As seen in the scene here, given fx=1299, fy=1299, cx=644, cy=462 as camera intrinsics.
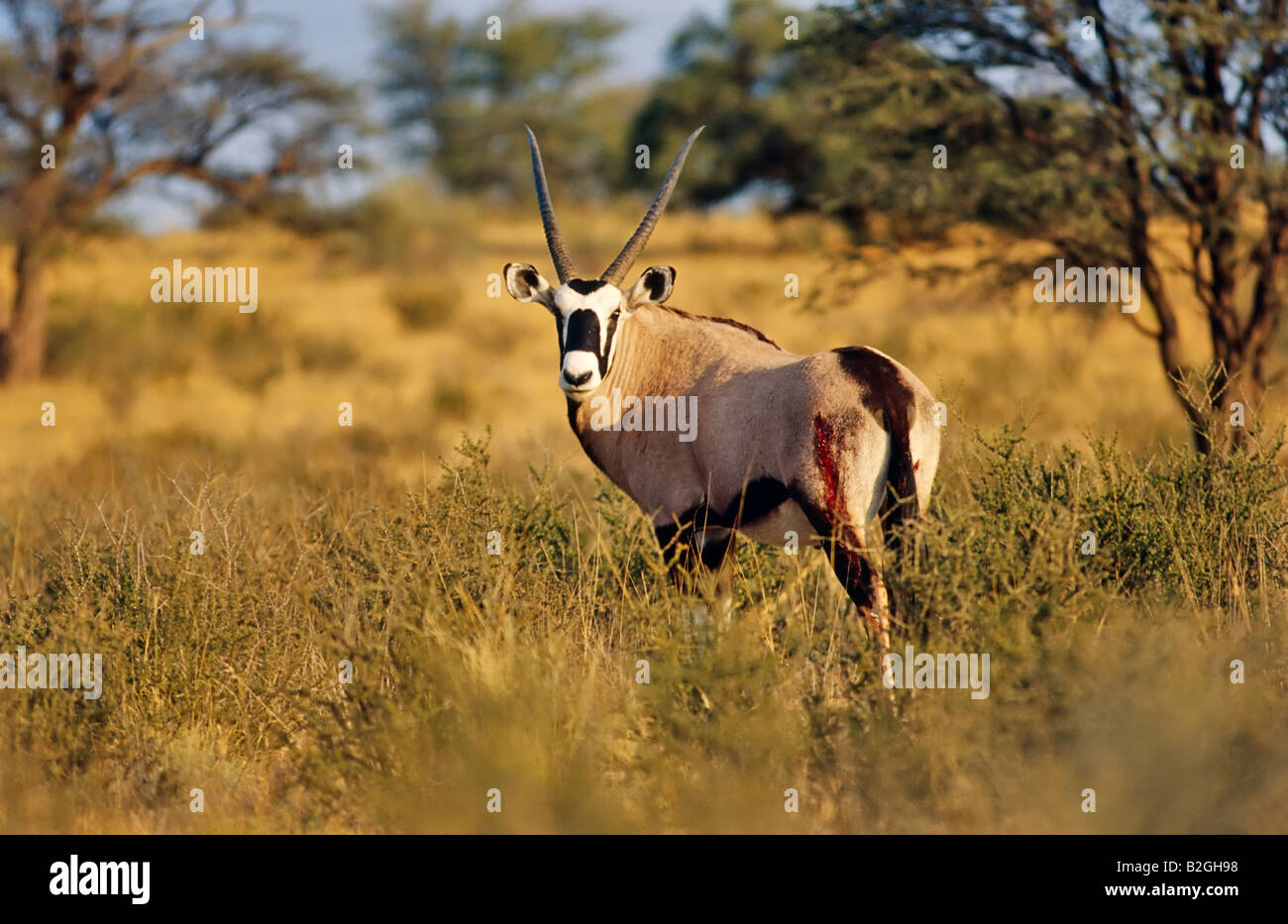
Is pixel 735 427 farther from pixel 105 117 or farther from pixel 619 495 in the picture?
pixel 105 117

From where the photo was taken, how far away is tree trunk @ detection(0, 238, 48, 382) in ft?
57.6

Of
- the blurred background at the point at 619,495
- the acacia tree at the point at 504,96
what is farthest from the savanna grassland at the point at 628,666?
the acacia tree at the point at 504,96

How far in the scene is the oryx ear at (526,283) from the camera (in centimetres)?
578

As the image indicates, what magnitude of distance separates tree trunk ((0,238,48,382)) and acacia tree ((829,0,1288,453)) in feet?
40.1

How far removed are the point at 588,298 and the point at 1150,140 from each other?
6.46m

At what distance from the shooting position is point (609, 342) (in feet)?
18.0

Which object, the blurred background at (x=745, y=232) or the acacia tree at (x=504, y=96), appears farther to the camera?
the acacia tree at (x=504, y=96)

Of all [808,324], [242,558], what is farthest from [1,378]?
[242,558]
